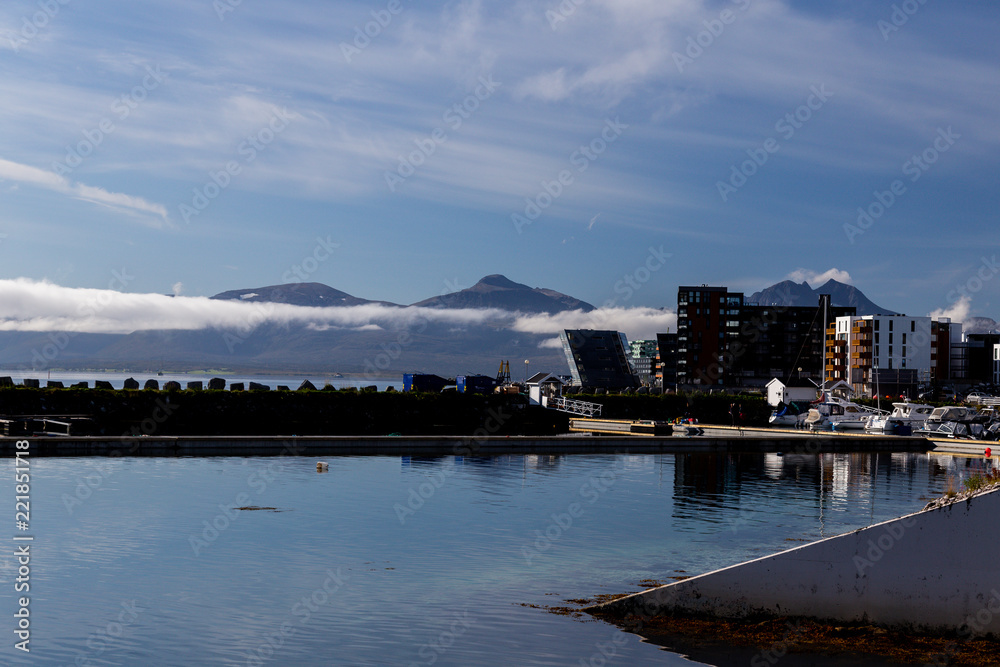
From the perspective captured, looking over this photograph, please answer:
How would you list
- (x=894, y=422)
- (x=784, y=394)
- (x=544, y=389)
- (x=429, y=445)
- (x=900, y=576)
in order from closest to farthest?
1. (x=900, y=576)
2. (x=429, y=445)
3. (x=894, y=422)
4. (x=784, y=394)
5. (x=544, y=389)

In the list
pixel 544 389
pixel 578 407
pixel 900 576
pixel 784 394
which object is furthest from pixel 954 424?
pixel 900 576

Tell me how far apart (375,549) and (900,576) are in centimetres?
1375

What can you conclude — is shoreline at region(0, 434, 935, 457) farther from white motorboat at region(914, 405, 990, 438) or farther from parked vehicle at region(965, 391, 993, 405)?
parked vehicle at region(965, 391, 993, 405)

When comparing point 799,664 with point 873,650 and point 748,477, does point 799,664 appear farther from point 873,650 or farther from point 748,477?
point 748,477

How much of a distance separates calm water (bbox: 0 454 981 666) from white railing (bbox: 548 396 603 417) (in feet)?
147

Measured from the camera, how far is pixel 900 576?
16.2m

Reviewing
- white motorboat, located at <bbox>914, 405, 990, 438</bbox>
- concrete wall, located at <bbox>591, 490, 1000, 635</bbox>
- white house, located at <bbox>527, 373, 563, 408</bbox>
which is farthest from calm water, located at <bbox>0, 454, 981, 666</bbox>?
white house, located at <bbox>527, 373, 563, 408</bbox>

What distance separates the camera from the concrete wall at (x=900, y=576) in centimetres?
1588

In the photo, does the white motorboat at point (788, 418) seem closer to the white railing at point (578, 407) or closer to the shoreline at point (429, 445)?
the white railing at point (578, 407)

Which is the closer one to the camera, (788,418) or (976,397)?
(788,418)

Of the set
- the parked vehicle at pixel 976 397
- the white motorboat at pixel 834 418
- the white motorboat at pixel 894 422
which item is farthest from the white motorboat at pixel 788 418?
the parked vehicle at pixel 976 397

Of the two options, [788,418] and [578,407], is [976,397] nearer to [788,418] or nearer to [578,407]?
[788,418]

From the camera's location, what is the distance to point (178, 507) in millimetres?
31312

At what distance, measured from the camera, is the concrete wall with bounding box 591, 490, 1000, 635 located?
15883 mm
